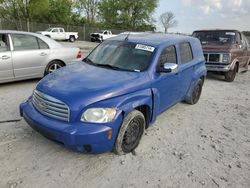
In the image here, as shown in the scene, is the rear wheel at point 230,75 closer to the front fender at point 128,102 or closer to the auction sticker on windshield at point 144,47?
the auction sticker on windshield at point 144,47

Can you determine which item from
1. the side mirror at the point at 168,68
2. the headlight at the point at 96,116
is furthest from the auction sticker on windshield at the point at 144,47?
the headlight at the point at 96,116

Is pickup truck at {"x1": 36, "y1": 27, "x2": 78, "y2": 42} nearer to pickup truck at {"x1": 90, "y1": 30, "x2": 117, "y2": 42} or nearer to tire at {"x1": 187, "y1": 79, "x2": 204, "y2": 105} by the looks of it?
pickup truck at {"x1": 90, "y1": 30, "x2": 117, "y2": 42}

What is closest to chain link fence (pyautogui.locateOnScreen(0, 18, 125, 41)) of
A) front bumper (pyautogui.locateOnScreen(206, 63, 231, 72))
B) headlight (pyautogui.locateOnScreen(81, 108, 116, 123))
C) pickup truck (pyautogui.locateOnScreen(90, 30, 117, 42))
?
pickup truck (pyautogui.locateOnScreen(90, 30, 117, 42))

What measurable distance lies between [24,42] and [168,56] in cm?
396

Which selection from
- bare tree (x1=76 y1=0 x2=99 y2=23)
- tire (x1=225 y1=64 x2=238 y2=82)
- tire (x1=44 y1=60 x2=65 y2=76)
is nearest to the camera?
tire (x1=44 y1=60 x2=65 y2=76)

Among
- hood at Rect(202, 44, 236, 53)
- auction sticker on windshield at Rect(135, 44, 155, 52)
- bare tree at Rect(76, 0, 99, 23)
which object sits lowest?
hood at Rect(202, 44, 236, 53)

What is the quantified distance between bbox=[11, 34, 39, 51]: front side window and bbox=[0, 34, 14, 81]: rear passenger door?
0.18 meters

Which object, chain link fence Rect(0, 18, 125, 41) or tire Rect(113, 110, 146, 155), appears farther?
chain link fence Rect(0, 18, 125, 41)

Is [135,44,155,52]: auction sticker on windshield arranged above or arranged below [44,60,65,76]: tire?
above

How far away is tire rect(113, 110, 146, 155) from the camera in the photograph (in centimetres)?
342

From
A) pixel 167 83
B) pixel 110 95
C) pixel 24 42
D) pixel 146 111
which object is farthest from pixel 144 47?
pixel 24 42

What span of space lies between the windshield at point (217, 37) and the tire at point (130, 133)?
715cm

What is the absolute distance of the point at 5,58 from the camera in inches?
240

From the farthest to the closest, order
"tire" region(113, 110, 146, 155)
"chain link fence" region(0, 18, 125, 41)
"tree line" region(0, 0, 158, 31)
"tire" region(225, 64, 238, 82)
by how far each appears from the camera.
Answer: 1. "tree line" region(0, 0, 158, 31)
2. "chain link fence" region(0, 18, 125, 41)
3. "tire" region(225, 64, 238, 82)
4. "tire" region(113, 110, 146, 155)
